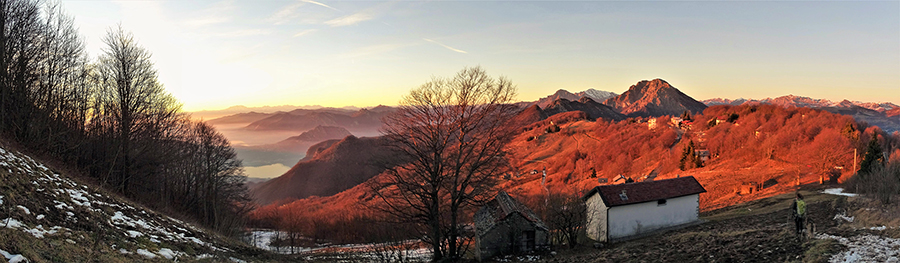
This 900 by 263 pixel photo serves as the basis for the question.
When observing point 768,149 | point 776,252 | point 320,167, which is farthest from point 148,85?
point 320,167

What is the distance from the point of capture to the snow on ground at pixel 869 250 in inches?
421

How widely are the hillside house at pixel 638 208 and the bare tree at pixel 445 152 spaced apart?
534 inches

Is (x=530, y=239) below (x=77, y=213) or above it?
below

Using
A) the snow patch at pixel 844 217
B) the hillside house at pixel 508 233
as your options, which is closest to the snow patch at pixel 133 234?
the hillside house at pixel 508 233

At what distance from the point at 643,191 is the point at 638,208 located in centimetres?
171

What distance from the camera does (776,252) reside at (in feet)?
43.5

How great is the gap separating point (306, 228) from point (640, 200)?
59.6 meters

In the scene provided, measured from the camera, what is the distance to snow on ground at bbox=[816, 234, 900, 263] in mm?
10688

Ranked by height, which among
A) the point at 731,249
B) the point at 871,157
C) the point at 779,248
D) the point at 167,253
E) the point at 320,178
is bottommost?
the point at 320,178

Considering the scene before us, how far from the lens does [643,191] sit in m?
29.6

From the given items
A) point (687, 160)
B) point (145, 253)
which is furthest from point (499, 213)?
point (687, 160)

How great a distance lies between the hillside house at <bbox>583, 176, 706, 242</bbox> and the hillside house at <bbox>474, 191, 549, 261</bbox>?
930 centimetres

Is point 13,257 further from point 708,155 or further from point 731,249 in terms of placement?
point 708,155

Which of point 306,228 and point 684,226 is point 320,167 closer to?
point 306,228
